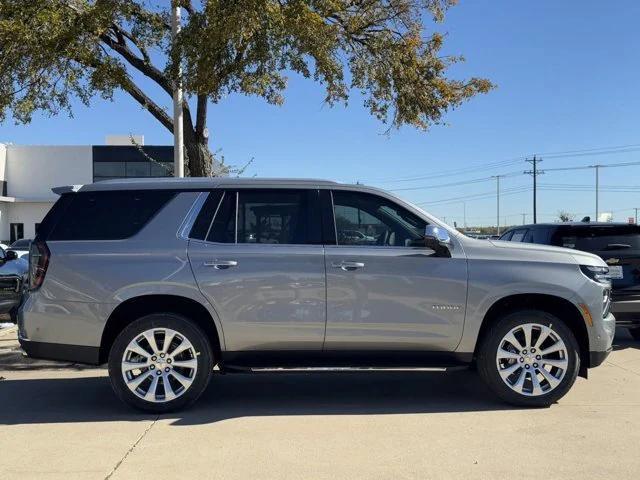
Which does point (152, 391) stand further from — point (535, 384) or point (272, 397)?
point (535, 384)

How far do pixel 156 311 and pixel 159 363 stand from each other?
467 millimetres

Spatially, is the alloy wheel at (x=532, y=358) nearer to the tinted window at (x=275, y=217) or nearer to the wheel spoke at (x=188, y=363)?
the tinted window at (x=275, y=217)

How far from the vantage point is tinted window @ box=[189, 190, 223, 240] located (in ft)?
18.3

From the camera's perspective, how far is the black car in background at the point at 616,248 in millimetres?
7863

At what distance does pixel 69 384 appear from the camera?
688cm

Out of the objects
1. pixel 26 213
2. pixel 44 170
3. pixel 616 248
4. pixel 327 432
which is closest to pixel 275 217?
pixel 327 432

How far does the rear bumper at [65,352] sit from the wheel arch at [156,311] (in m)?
0.10

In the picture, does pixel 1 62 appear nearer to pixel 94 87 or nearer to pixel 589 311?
pixel 94 87

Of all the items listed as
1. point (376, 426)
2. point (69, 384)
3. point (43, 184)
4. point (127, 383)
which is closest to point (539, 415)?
point (376, 426)

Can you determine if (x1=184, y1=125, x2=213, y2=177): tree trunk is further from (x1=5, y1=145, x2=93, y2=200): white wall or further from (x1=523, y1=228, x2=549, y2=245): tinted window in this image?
(x1=5, y1=145, x2=93, y2=200): white wall

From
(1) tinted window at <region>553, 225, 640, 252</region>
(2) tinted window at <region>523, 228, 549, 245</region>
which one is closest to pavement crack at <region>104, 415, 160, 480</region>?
(2) tinted window at <region>523, 228, 549, 245</region>

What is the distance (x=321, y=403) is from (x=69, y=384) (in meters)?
2.91

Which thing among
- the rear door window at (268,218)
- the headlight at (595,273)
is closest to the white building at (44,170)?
the rear door window at (268,218)

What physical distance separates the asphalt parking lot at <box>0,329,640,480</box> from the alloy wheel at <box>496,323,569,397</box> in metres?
0.26
